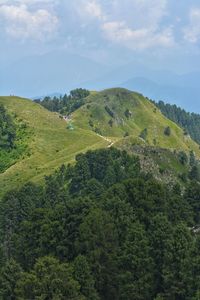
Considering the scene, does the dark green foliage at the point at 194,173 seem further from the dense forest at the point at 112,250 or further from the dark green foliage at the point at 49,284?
→ the dark green foliage at the point at 49,284

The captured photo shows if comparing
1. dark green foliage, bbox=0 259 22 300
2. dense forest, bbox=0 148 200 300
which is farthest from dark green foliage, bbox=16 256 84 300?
dark green foliage, bbox=0 259 22 300


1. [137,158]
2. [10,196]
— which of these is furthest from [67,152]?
[10,196]

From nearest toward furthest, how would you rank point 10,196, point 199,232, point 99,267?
1. point 99,267
2. point 199,232
3. point 10,196

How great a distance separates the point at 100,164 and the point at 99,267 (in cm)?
7515

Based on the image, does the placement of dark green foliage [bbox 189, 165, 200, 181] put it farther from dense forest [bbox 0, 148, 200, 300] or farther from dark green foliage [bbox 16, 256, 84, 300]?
dark green foliage [bbox 16, 256, 84, 300]

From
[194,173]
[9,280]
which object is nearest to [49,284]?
[9,280]

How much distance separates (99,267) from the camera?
→ 7238cm

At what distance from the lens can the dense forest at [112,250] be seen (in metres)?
66.9

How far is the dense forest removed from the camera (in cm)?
6688

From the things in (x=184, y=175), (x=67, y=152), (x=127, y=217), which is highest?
(x=67, y=152)

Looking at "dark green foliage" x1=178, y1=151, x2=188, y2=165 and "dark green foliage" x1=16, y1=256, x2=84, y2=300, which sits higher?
"dark green foliage" x1=178, y1=151, x2=188, y2=165

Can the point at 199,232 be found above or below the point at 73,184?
below

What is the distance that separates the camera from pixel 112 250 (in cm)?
7488

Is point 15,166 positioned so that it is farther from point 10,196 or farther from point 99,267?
point 99,267
